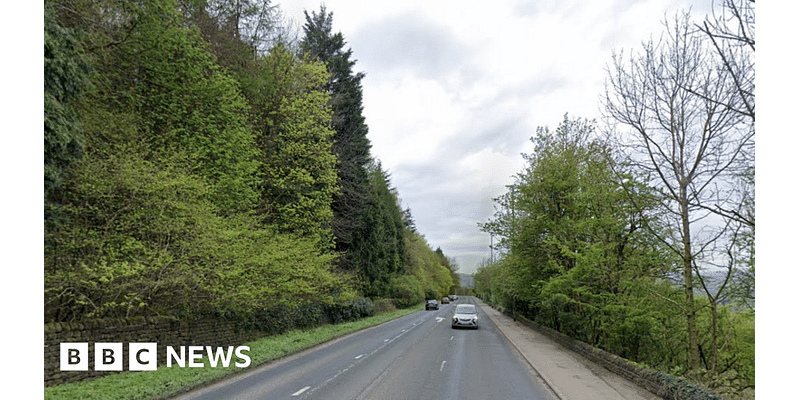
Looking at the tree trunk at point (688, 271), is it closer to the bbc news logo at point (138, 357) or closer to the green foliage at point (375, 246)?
the bbc news logo at point (138, 357)

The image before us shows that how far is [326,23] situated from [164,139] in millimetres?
25293

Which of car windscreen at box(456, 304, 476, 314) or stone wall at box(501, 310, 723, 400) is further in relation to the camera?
car windscreen at box(456, 304, 476, 314)

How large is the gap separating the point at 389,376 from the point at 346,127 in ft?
87.9

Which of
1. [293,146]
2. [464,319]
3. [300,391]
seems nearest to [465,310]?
[464,319]

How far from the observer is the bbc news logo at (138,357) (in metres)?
9.20

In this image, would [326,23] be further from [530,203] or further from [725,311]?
[725,311]

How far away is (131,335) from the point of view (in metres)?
11.1

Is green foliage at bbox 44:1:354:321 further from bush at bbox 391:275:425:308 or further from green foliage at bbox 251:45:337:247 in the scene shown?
bush at bbox 391:275:425:308

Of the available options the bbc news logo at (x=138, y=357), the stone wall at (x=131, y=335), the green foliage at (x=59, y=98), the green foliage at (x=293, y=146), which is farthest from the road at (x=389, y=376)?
the green foliage at (x=293, y=146)

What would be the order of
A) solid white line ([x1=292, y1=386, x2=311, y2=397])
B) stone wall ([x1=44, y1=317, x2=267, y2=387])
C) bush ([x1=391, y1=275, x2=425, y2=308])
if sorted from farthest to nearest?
bush ([x1=391, y1=275, x2=425, y2=308]) → solid white line ([x1=292, y1=386, x2=311, y2=397]) → stone wall ([x1=44, y1=317, x2=267, y2=387])

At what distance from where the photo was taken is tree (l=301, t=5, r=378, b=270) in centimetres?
3381

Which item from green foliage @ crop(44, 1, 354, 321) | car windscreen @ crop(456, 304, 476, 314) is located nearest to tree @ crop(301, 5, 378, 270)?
car windscreen @ crop(456, 304, 476, 314)

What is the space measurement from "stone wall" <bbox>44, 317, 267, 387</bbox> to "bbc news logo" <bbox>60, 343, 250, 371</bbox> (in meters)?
0.12

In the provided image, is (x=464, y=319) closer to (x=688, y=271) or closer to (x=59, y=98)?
(x=688, y=271)
